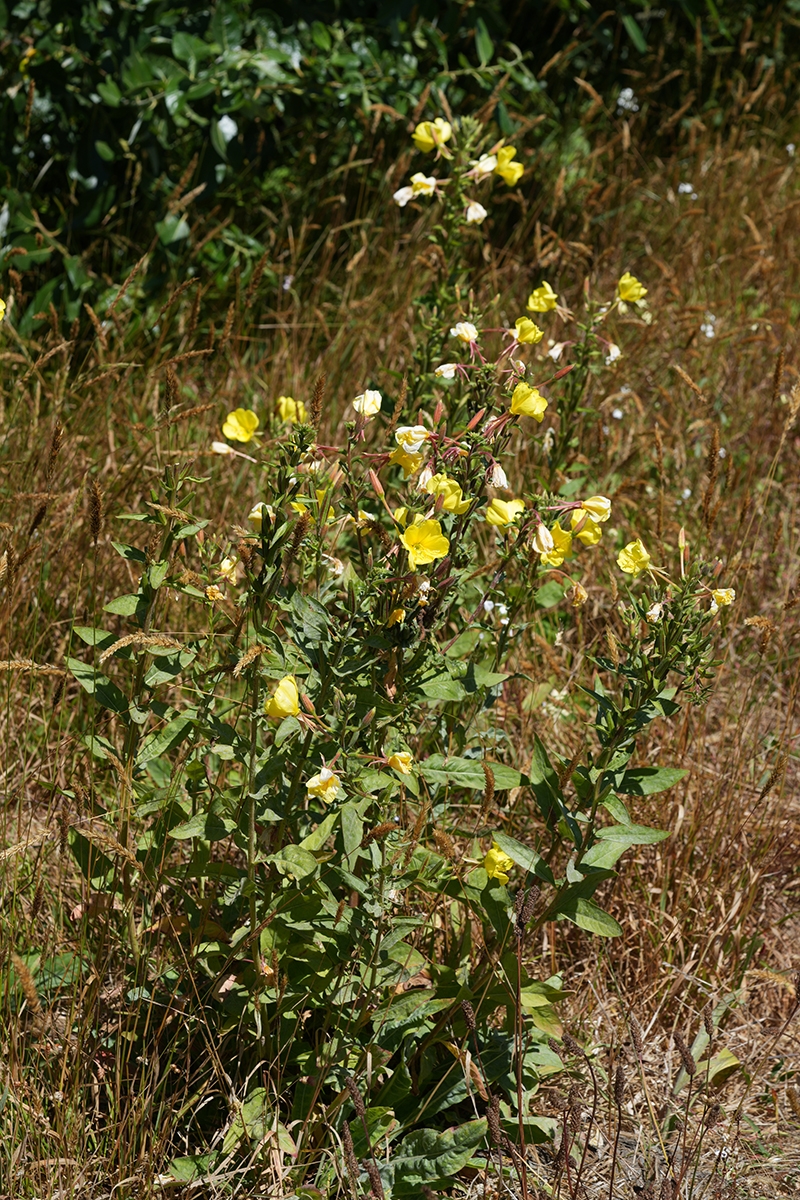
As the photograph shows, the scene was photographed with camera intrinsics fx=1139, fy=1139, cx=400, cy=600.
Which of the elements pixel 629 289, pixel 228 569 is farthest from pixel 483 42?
pixel 228 569

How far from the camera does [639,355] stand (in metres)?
3.45

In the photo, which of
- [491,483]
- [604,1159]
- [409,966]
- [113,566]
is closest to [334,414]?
[113,566]

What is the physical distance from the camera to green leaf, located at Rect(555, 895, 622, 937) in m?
1.63

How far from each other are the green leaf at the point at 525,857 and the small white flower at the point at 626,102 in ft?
12.2

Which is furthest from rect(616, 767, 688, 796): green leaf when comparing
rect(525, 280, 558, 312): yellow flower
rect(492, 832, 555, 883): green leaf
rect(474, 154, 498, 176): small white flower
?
rect(474, 154, 498, 176): small white flower

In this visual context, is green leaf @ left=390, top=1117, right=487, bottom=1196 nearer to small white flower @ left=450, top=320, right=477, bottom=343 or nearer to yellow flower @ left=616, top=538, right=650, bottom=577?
yellow flower @ left=616, top=538, right=650, bottom=577

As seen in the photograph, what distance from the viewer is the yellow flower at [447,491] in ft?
4.88

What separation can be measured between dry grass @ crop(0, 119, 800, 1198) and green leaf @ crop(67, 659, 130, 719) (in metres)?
0.06

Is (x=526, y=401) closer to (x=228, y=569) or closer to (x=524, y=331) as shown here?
(x=524, y=331)

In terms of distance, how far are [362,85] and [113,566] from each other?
71.8 inches

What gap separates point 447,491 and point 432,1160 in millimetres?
953

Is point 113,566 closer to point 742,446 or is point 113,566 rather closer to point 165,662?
point 165,662

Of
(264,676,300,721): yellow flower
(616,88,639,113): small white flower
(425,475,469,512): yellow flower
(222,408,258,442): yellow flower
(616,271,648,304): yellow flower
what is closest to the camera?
(264,676,300,721): yellow flower

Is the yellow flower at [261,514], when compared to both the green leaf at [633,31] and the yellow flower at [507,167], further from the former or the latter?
the green leaf at [633,31]
